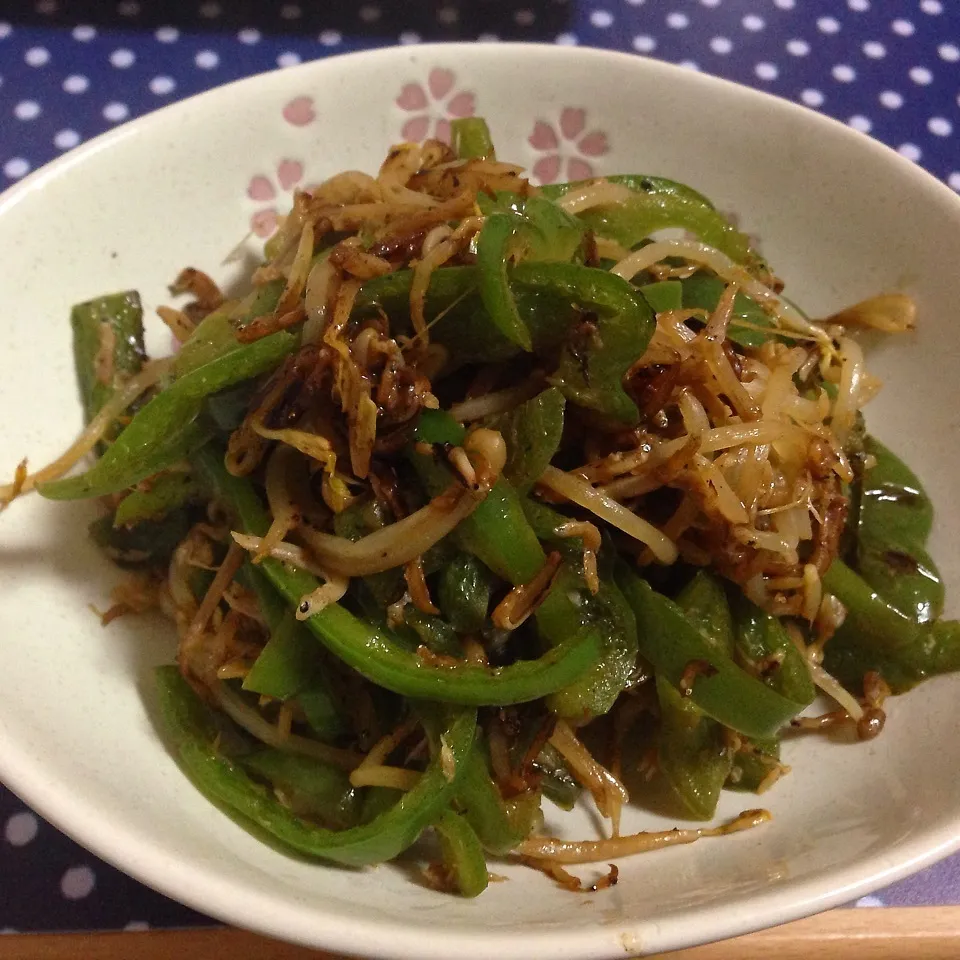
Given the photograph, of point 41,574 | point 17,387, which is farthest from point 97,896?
point 17,387

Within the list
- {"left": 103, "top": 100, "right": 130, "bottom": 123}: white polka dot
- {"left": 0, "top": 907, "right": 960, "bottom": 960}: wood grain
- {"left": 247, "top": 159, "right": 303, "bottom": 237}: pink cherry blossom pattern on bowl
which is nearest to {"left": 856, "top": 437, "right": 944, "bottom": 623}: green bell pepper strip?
{"left": 0, "top": 907, "right": 960, "bottom": 960}: wood grain

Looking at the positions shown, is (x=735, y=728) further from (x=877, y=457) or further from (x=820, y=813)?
(x=877, y=457)

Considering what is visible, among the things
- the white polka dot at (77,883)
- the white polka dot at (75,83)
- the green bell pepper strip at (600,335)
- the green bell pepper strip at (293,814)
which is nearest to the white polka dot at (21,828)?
the white polka dot at (77,883)

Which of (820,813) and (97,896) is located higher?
(820,813)

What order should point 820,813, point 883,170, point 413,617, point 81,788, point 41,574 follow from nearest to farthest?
point 81,788
point 413,617
point 820,813
point 41,574
point 883,170

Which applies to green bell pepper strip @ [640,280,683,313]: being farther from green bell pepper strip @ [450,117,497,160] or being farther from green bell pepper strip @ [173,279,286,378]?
green bell pepper strip @ [173,279,286,378]

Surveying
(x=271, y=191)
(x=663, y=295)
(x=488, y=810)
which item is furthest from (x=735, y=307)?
(x=271, y=191)
